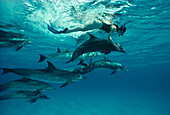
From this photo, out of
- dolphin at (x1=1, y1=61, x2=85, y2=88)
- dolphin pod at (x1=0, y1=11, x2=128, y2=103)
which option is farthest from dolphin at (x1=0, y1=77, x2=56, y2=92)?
dolphin at (x1=1, y1=61, x2=85, y2=88)

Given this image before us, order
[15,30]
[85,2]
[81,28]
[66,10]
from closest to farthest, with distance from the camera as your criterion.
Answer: [81,28]
[85,2]
[66,10]
[15,30]

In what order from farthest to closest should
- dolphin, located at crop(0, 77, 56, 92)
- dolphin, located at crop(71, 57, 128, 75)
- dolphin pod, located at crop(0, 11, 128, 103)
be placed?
dolphin, located at crop(71, 57, 128, 75)
dolphin, located at crop(0, 77, 56, 92)
dolphin pod, located at crop(0, 11, 128, 103)

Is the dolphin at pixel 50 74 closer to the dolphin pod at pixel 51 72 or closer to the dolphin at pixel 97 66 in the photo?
the dolphin pod at pixel 51 72

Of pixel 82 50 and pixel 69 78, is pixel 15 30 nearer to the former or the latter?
pixel 69 78

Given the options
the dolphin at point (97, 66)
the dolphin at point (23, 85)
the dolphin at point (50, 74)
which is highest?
the dolphin at point (97, 66)

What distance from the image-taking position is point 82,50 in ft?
13.9

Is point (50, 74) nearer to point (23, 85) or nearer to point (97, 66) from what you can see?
point (23, 85)

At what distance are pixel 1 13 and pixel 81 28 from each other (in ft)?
34.8

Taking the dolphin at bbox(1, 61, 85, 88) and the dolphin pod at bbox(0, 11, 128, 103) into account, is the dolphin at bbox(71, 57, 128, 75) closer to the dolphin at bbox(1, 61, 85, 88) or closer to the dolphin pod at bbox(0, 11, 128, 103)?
the dolphin pod at bbox(0, 11, 128, 103)

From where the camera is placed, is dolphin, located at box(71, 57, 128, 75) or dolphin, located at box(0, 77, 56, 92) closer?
dolphin, located at box(0, 77, 56, 92)

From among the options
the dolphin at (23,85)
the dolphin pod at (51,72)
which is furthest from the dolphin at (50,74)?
the dolphin at (23,85)

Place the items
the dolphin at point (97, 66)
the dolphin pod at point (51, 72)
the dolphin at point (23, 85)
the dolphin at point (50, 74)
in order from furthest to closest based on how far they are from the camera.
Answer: the dolphin at point (97, 66) → the dolphin at point (23, 85) → the dolphin at point (50, 74) → the dolphin pod at point (51, 72)

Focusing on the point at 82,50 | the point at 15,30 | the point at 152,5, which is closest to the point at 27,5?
the point at 15,30

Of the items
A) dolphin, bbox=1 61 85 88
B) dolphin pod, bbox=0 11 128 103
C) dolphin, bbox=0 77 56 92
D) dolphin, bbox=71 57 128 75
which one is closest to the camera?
dolphin pod, bbox=0 11 128 103
